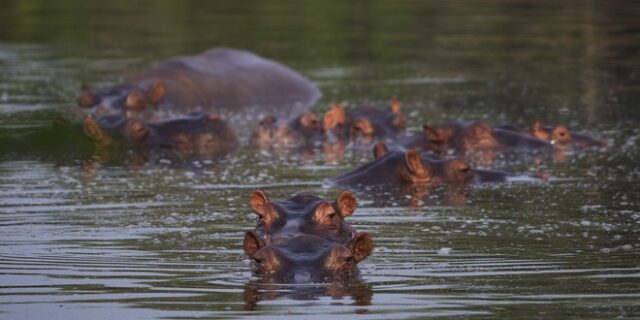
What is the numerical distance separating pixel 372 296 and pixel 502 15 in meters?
22.3

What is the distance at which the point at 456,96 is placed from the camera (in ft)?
56.9

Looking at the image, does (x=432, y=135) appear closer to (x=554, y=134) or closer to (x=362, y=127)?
(x=554, y=134)

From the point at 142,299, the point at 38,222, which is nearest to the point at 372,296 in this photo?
the point at 142,299

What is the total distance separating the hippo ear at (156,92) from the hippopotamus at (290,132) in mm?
2685

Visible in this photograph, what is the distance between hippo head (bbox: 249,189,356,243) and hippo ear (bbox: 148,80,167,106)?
901 centimetres

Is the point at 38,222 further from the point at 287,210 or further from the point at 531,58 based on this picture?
the point at 531,58

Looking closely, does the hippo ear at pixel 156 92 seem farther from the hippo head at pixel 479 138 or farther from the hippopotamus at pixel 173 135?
the hippo head at pixel 479 138

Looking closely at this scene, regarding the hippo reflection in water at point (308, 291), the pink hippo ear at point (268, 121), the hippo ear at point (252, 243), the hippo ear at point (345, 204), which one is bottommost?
the pink hippo ear at point (268, 121)

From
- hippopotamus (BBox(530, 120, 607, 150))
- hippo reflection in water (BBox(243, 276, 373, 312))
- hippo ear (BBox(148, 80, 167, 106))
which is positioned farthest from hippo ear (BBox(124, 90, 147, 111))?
hippo reflection in water (BBox(243, 276, 373, 312))

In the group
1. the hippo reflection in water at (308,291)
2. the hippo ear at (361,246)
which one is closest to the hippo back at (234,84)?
the hippo ear at (361,246)

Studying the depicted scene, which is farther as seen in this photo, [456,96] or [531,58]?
[531,58]

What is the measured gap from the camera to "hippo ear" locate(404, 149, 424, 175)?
11.1 m

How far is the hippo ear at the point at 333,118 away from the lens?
14.4 m

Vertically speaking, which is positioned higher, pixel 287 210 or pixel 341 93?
pixel 287 210
